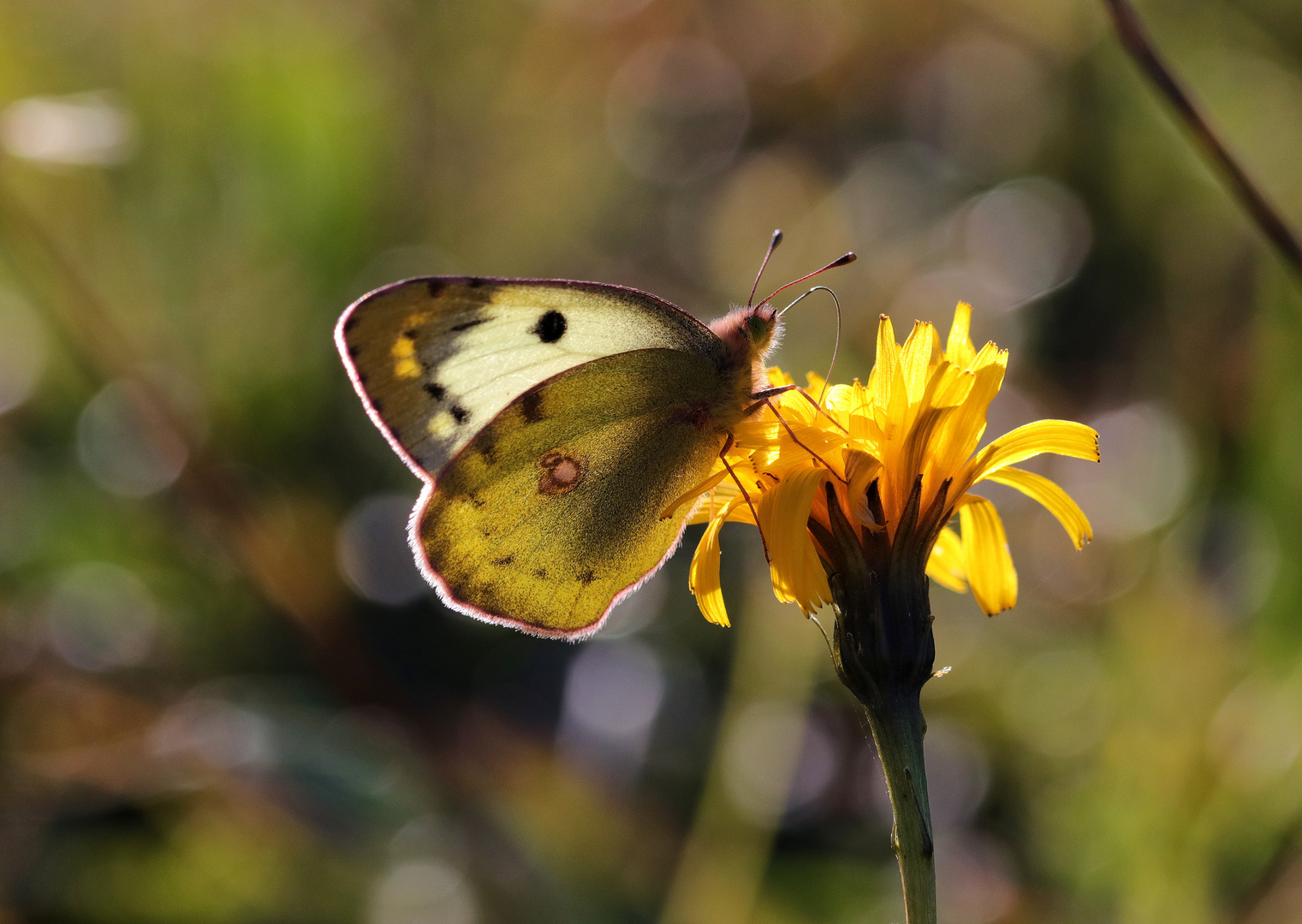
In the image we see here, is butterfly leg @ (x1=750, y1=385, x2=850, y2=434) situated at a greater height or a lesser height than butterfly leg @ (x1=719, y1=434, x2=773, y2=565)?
greater

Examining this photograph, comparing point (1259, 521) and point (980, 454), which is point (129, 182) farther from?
point (1259, 521)

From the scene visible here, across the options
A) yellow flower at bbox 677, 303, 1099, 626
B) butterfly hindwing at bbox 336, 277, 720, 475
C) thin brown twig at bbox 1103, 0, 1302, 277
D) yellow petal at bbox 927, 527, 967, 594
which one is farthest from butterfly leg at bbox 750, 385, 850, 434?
thin brown twig at bbox 1103, 0, 1302, 277

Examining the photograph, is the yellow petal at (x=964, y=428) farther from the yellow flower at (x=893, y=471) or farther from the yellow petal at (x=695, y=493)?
the yellow petal at (x=695, y=493)

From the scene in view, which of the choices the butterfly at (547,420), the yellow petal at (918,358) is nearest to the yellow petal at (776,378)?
the butterfly at (547,420)

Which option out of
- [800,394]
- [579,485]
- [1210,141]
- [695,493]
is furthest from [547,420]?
[1210,141]

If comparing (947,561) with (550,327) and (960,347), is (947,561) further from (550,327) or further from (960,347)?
(550,327)

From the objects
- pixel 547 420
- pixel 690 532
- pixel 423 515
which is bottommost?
pixel 690 532

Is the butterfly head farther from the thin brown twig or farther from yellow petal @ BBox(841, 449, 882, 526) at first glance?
the thin brown twig
